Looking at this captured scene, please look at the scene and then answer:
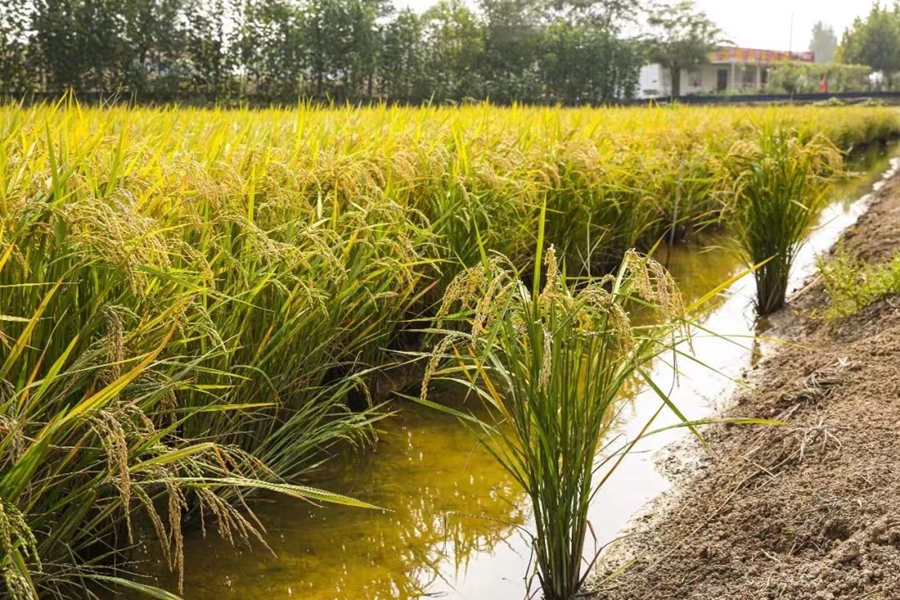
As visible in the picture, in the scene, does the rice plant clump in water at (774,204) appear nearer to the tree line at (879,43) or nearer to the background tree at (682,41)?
the background tree at (682,41)

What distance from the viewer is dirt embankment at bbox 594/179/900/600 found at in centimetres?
198

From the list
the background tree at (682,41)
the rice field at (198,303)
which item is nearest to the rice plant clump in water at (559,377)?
the rice field at (198,303)

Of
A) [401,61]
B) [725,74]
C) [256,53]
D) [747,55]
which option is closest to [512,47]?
[401,61]

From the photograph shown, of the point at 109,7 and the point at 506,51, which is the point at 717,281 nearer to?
the point at 109,7

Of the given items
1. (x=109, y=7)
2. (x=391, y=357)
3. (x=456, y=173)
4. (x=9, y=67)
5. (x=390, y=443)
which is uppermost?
(x=109, y=7)

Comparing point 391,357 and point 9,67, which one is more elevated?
point 9,67

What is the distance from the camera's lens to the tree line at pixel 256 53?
53.9 ft

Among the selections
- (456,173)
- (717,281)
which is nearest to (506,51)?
(717,281)

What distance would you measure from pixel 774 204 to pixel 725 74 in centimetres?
6549

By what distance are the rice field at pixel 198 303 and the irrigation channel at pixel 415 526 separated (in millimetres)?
138

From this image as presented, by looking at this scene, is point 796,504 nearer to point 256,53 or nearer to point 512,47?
point 256,53

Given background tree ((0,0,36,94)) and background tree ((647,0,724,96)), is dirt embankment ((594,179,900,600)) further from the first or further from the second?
background tree ((647,0,724,96))

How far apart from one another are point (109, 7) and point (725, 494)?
57.9ft

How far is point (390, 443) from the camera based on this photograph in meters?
3.43
